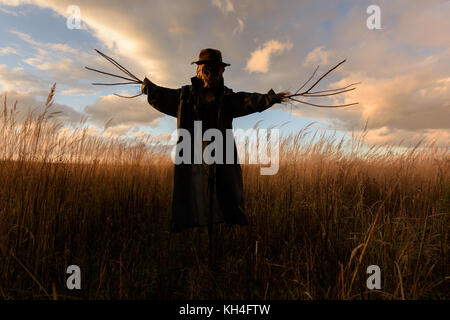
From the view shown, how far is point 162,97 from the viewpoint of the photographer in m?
2.31

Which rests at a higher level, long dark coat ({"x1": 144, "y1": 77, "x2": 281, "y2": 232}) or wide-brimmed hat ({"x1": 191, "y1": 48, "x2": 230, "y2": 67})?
wide-brimmed hat ({"x1": 191, "y1": 48, "x2": 230, "y2": 67})

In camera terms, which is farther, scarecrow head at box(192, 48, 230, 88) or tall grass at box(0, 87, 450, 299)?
scarecrow head at box(192, 48, 230, 88)

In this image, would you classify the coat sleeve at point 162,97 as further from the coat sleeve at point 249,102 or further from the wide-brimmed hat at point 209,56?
the coat sleeve at point 249,102

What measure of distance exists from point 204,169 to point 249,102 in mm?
810

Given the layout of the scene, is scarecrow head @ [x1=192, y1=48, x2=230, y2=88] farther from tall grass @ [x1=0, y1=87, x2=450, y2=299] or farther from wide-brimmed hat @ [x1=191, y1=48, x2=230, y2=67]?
tall grass @ [x1=0, y1=87, x2=450, y2=299]

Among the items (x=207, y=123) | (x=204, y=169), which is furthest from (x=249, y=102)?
(x=204, y=169)

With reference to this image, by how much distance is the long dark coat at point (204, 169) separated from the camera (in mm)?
2264

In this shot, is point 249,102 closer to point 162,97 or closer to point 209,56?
point 209,56

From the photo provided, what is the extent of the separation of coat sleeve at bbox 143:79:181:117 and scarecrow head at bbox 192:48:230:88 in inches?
12.2

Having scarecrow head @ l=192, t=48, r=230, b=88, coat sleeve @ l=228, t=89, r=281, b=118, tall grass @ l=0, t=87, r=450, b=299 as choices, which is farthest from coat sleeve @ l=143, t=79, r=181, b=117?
tall grass @ l=0, t=87, r=450, b=299

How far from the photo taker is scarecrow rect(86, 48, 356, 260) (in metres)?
2.26

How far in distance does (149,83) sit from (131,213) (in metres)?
1.72

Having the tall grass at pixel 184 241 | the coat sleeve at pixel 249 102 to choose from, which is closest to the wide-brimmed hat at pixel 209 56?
the coat sleeve at pixel 249 102
